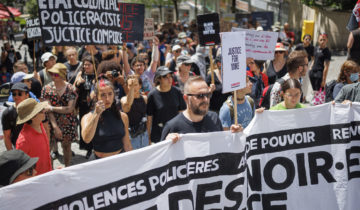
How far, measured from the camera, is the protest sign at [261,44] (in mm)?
5789

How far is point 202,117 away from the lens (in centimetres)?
347

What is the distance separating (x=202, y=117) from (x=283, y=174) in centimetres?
96

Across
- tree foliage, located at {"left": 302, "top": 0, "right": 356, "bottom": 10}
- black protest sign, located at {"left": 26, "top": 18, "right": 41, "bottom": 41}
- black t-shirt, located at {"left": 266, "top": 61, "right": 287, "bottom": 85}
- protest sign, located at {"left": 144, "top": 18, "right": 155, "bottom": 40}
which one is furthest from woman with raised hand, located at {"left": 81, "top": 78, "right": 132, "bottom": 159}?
tree foliage, located at {"left": 302, "top": 0, "right": 356, "bottom": 10}

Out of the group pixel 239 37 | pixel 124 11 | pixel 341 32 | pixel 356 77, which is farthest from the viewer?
pixel 341 32

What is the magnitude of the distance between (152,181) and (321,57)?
259 inches

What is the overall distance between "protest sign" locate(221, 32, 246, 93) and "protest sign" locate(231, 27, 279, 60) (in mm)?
2567

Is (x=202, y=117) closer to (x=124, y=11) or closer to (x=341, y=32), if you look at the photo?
(x=124, y=11)

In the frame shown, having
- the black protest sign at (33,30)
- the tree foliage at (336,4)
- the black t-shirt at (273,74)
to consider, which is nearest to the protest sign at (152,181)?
the black t-shirt at (273,74)

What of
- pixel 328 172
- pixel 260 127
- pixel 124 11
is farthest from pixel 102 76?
pixel 328 172

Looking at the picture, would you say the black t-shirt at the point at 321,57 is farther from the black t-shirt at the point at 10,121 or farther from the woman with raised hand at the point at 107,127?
the black t-shirt at the point at 10,121

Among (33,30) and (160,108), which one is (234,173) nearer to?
(160,108)

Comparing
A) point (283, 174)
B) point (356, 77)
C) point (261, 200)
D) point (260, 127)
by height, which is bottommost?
point (261, 200)

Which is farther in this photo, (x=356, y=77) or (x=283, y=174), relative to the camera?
(x=356, y=77)

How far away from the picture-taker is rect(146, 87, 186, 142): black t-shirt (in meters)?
4.88
